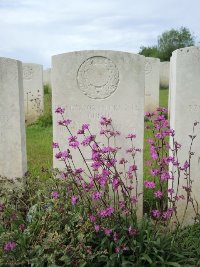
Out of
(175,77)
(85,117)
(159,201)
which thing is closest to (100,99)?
(85,117)

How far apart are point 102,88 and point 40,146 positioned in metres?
3.58

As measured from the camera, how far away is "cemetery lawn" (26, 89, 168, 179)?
5914 millimetres

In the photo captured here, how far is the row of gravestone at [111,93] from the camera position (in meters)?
4.00

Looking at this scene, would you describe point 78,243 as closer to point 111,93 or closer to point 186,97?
point 111,93

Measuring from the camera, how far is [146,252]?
309 cm

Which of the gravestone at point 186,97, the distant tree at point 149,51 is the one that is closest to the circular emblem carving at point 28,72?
the gravestone at point 186,97

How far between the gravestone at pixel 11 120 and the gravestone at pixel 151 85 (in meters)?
6.94

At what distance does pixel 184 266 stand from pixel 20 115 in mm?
2480

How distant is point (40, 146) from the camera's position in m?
7.44

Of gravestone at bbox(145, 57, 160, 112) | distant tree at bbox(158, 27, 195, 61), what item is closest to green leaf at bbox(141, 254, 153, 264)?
gravestone at bbox(145, 57, 160, 112)

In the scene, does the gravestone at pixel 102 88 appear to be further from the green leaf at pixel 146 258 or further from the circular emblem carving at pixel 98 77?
the green leaf at pixel 146 258

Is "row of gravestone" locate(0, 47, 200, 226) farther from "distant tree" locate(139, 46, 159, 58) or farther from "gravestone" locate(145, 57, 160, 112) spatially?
"distant tree" locate(139, 46, 159, 58)

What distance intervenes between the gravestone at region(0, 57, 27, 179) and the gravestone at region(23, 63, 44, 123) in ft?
18.7

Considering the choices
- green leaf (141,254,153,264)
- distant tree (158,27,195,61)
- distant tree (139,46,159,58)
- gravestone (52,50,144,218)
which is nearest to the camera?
green leaf (141,254,153,264)
